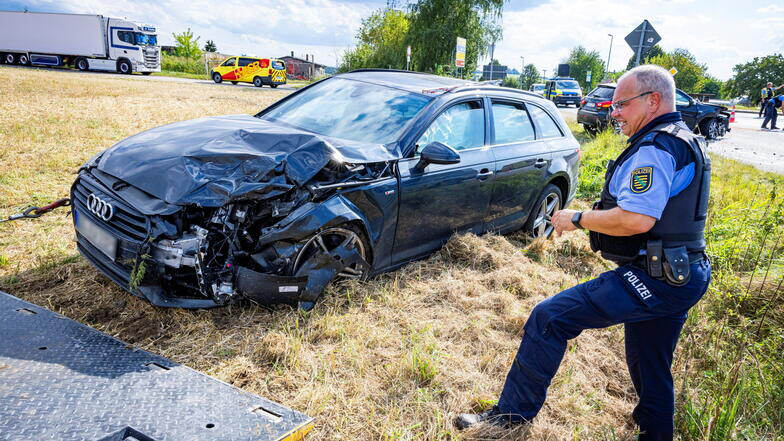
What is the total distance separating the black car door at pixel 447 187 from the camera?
3723mm

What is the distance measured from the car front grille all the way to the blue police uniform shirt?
2.54 m

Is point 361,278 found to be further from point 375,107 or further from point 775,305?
point 775,305

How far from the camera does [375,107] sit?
4.07 meters

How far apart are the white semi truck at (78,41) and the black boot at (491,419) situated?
3669 centimetres

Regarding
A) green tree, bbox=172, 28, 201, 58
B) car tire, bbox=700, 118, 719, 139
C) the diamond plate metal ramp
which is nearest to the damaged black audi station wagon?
the diamond plate metal ramp

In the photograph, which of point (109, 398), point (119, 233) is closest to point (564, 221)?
point (109, 398)

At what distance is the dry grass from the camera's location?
259 centimetres

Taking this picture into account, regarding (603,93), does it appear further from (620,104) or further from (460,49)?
(620,104)

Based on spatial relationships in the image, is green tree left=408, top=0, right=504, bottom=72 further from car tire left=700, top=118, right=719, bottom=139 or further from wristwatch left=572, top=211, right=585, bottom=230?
wristwatch left=572, top=211, right=585, bottom=230

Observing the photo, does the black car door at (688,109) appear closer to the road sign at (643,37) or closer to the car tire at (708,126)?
the car tire at (708,126)

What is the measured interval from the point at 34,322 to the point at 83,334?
0.31 m

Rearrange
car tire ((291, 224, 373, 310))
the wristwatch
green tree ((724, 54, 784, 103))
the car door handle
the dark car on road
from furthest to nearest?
green tree ((724, 54, 784, 103)), the dark car on road, the car door handle, car tire ((291, 224, 373, 310)), the wristwatch

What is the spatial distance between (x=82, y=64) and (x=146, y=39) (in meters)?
4.73

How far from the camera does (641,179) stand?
2057 millimetres
